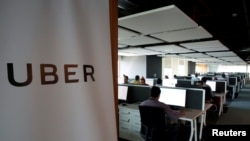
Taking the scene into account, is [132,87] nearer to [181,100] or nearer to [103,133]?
[181,100]

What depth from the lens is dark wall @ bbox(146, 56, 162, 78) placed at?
8.62 m

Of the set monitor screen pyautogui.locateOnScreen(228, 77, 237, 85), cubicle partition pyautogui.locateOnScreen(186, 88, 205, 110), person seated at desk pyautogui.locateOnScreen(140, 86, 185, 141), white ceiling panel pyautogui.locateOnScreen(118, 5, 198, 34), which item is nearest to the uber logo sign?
white ceiling panel pyautogui.locateOnScreen(118, 5, 198, 34)

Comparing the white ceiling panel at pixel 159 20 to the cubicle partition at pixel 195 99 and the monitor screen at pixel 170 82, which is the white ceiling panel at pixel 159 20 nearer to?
the cubicle partition at pixel 195 99

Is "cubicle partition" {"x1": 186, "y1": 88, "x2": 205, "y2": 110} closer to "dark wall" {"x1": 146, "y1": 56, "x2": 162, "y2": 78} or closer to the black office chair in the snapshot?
the black office chair

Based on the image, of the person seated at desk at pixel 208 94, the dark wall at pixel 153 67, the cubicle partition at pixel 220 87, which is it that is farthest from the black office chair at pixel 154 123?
the dark wall at pixel 153 67

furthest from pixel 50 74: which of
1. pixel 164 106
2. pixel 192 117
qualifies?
pixel 192 117

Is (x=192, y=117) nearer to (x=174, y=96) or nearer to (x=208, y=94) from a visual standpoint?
(x=174, y=96)

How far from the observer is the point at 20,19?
742 mm

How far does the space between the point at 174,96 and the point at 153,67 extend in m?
5.88

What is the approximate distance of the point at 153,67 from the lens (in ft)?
29.4

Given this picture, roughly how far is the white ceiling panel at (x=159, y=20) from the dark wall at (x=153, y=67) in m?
5.69

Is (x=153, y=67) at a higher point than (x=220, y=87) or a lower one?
higher

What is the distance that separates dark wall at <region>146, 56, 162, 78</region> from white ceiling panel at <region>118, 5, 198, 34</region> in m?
5.69

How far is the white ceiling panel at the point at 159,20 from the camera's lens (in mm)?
2156
